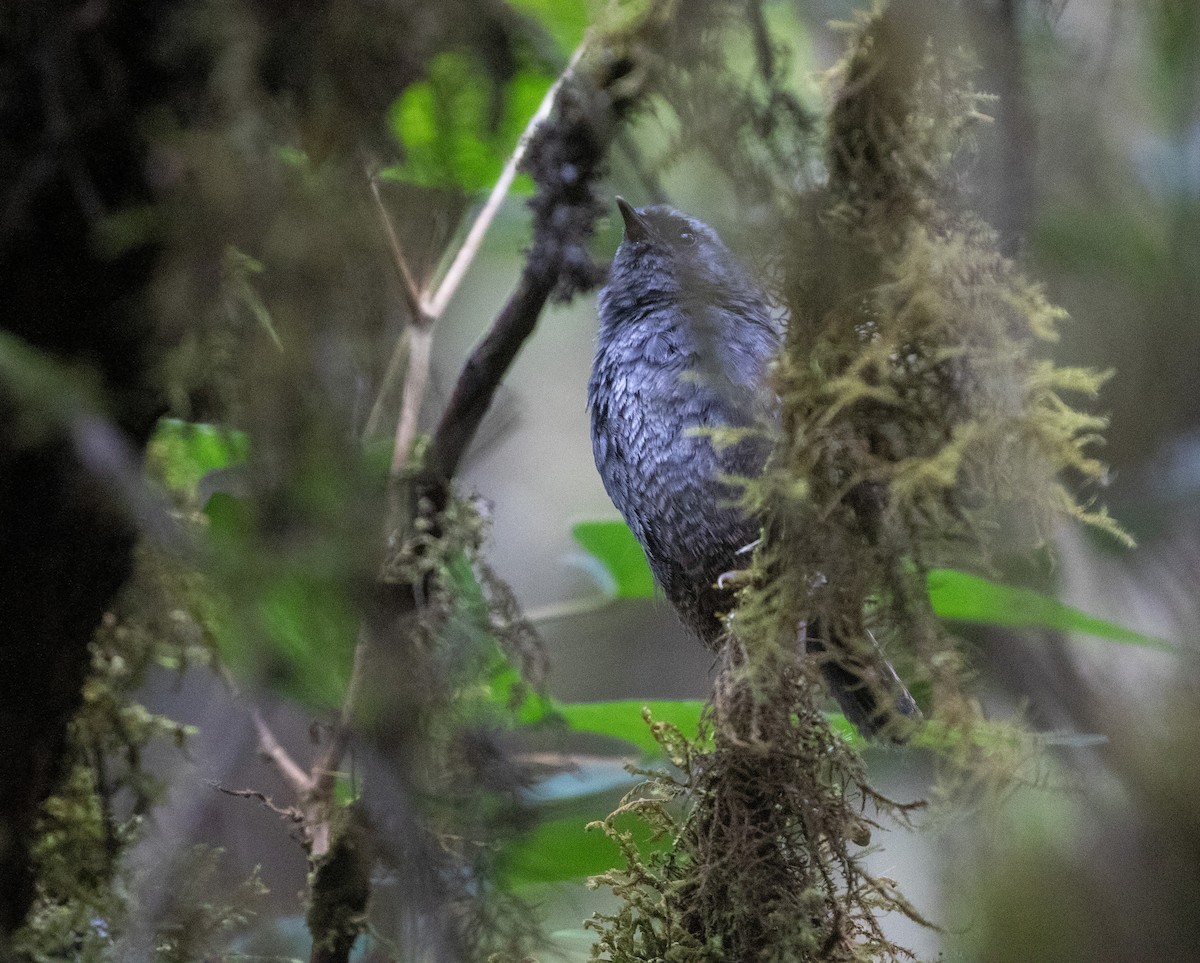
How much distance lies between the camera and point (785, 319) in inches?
56.3

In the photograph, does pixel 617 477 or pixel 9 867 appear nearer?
pixel 9 867

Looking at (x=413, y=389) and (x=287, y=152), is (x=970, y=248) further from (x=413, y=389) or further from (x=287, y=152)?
(x=413, y=389)

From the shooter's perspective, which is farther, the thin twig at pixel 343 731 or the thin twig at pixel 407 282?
the thin twig at pixel 407 282

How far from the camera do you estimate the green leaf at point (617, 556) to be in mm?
2494

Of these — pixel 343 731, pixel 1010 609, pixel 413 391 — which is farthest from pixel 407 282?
pixel 1010 609

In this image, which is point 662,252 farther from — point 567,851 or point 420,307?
point 567,851

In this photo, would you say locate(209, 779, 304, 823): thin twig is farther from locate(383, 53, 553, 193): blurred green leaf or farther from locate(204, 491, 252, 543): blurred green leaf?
locate(383, 53, 553, 193): blurred green leaf

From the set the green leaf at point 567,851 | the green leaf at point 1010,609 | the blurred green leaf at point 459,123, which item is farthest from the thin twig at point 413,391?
the green leaf at point 1010,609

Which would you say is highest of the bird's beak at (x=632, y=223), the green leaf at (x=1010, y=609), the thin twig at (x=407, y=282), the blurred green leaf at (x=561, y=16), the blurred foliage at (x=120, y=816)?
the blurred green leaf at (x=561, y=16)

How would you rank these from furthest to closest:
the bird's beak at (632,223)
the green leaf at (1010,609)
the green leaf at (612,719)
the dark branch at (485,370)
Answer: the bird's beak at (632,223)
the green leaf at (612,719)
the dark branch at (485,370)
the green leaf at (1010,609)

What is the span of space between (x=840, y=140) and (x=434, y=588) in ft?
3.80

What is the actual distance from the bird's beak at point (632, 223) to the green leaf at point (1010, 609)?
104 centimetres

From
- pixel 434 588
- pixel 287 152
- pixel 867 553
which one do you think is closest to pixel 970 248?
pixel 867 553

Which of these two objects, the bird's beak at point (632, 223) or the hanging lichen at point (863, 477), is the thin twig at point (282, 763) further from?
the bird's beak at point (632, 223)
